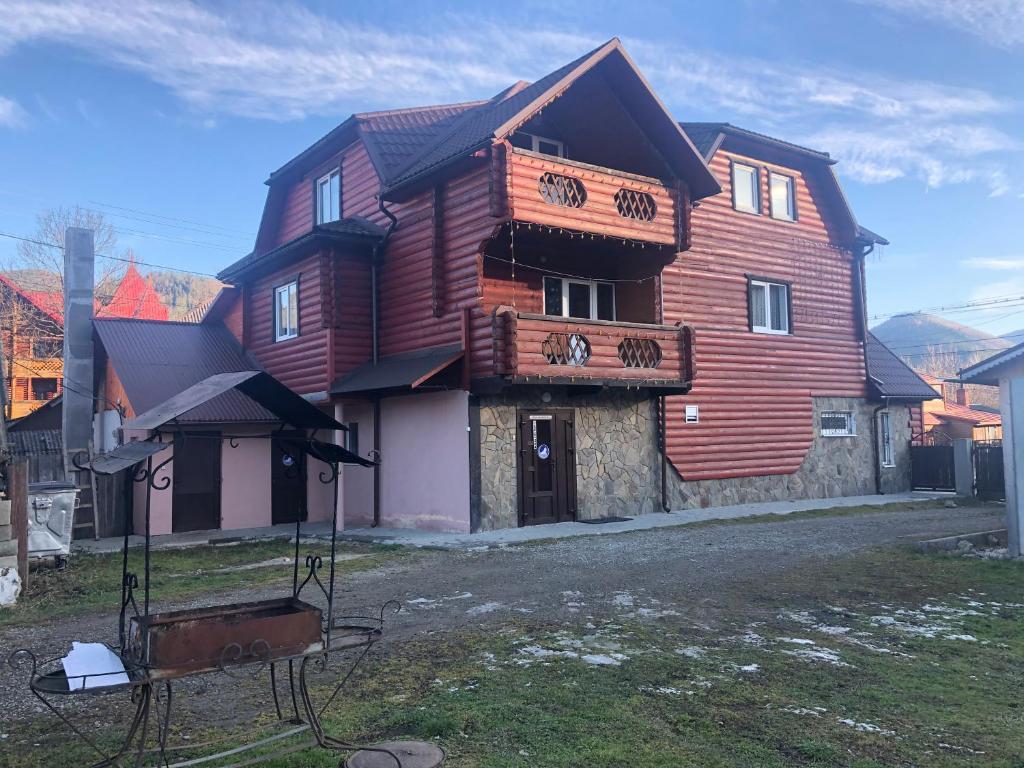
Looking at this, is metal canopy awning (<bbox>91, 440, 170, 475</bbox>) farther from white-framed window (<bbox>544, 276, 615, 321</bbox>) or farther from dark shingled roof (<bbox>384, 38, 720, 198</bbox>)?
white-framed window (<bbox>544, 276, 615, 321</bbox>)

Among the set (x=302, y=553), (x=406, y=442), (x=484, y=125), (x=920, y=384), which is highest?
(x=484, y=125)

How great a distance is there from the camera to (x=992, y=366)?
11.8 m

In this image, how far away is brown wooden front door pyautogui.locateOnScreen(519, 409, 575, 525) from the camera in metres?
16.0

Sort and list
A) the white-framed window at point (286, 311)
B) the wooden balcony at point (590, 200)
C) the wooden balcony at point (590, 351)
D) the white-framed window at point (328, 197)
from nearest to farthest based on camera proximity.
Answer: the wooden balcony at point (590, 351) → the wooden balcony at point (590, 200) → the white-framed window at point (286, 311) → the white-framed window at point (328, 197)

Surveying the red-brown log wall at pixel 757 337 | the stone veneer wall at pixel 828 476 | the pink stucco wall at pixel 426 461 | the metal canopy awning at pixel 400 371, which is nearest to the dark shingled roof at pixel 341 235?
the metal canopy awning at pixel 400 371

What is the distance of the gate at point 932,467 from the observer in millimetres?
22594

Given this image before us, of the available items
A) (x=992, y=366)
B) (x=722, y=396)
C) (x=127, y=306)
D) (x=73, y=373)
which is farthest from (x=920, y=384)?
(x=127, y=306)

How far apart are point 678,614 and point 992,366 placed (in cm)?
713

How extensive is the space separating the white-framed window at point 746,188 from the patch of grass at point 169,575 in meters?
13.2

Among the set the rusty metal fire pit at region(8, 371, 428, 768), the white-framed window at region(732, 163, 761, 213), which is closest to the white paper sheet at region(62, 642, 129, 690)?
the rusty metal fire pit at region(8, 371, 428, 768)

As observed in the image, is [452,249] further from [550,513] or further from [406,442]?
[550,513]

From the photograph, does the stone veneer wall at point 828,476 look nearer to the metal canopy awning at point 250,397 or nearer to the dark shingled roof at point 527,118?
the dark shingled roof at point 527,118

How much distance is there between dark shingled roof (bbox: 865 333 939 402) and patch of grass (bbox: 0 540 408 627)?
15.7 meters

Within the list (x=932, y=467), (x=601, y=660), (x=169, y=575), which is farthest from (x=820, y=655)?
(x=932, y=467)
